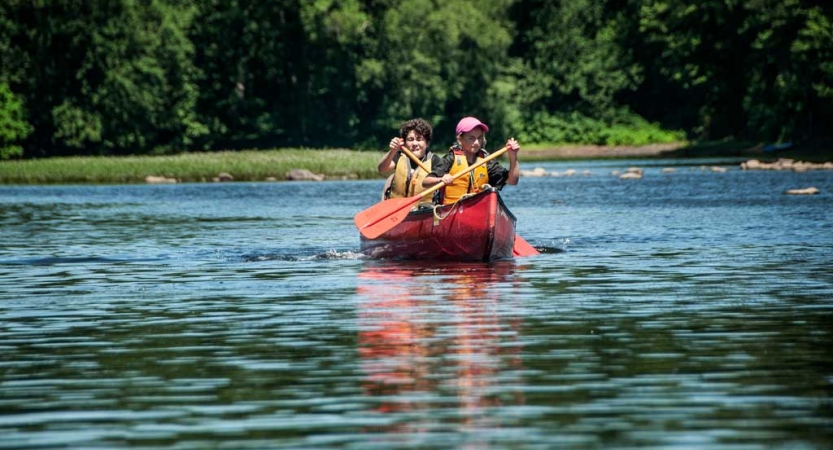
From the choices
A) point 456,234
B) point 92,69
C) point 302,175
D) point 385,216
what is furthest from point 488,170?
point 92,69

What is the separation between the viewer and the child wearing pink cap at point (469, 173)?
2000 cm

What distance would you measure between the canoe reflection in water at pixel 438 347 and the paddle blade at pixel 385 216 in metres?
1.84

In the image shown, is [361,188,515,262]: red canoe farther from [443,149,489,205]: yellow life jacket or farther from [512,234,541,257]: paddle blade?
[512,234,541,257]: paddle blade

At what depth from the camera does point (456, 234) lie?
20.8 m

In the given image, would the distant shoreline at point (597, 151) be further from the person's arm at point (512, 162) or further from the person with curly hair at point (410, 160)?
the person's arm at point (512, 162)

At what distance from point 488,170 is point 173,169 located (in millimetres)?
46276

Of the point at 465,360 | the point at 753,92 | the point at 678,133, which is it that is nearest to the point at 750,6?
the point at 753,92

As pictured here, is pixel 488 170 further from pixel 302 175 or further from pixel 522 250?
pixel 302 175

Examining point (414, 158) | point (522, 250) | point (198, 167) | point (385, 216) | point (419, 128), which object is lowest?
point (198, 167)

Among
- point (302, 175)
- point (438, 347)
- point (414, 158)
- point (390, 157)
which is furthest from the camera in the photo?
point (302, 175)

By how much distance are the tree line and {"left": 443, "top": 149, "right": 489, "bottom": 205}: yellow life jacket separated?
179 ft

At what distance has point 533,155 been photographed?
93812mm

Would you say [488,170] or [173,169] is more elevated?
[488,170]

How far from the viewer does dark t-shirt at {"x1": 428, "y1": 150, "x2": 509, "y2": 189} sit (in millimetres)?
20469
